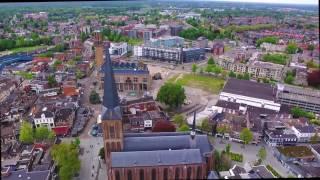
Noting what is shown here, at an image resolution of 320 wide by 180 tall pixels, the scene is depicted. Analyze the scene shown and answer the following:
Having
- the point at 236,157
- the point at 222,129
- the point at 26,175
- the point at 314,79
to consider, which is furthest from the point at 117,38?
the point at 26,175

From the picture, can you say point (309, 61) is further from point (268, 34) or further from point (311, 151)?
point (311, 151)

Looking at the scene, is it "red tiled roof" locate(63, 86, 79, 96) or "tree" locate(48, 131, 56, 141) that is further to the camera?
"red tiled roof" locate(63, 86, 79, 96)

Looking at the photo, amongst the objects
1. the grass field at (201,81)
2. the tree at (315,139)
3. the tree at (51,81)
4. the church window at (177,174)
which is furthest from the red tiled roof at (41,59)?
the tree at (315,139)

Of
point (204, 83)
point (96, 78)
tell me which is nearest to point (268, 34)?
point (204, 83)

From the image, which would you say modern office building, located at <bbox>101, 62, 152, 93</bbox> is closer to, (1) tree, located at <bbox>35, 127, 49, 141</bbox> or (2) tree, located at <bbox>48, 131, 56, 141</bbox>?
(2) tree, located at <bbox>48, 131, 56, 141</bbox>

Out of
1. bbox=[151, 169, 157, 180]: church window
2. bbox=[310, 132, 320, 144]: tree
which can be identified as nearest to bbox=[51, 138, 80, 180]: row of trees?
bbox=[151, 169, 157, 180]: church window

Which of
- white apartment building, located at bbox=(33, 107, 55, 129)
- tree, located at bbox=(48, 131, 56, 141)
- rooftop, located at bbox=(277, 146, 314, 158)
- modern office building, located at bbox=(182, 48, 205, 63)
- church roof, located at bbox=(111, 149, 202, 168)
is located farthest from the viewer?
modern office building, located at bbox=(182, 48, 205, 63)

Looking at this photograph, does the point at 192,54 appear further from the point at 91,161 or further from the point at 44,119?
the point at 91,161
